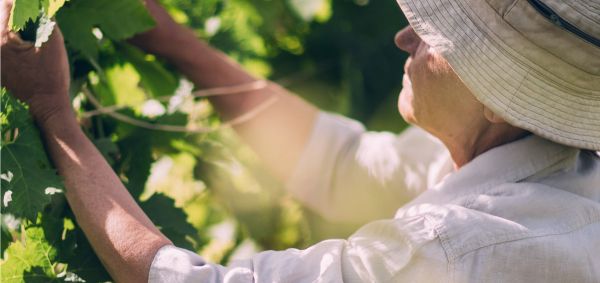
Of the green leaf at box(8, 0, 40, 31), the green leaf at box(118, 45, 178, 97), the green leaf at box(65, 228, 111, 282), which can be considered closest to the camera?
the green leaf at box(8, 0, 40, 31)

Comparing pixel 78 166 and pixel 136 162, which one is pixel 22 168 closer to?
pixel 78 166

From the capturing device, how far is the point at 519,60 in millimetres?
1463

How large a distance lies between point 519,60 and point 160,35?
0.90 meters

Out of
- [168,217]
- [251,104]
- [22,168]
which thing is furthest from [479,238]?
[251,104]

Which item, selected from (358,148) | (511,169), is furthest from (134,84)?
(511,169)

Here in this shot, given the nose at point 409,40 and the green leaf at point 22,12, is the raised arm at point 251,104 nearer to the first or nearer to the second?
the nose at point 409,40

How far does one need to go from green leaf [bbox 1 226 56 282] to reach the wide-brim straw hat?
0.75 meters

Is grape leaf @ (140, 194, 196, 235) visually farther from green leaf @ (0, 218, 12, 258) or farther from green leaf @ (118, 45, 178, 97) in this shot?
green leaf @ (118, 45, 178, 97)

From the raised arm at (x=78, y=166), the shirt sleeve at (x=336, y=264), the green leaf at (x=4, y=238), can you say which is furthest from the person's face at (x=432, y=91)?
the green leaf at (x=4, y=238)

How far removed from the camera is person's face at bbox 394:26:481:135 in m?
1.59

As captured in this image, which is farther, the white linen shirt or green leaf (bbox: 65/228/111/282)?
green leaf (bbox: 65/228/111/282)

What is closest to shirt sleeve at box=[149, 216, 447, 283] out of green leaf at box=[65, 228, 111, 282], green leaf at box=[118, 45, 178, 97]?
green leaf at box=[65, 228, 111, 282]

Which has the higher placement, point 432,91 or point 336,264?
point 432,91

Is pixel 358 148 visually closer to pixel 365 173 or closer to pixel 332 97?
pixel 365 173
